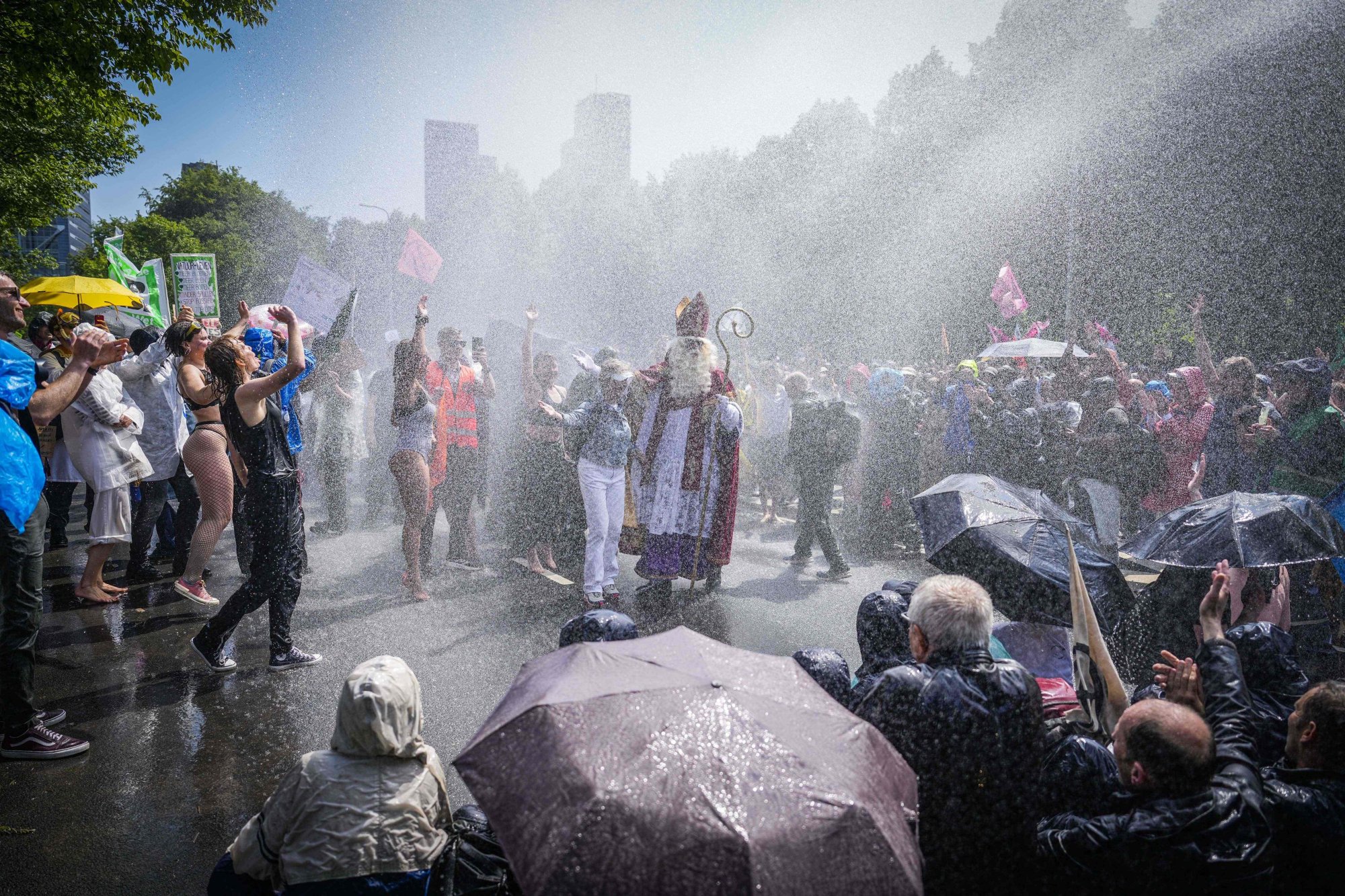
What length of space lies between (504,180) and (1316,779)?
1593 inches

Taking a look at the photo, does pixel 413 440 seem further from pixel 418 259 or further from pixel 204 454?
pixel 418 259

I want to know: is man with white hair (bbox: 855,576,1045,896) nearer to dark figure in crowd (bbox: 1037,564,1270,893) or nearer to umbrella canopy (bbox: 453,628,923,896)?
dark figure in crowd (bbox: 1037,564,1270,893)

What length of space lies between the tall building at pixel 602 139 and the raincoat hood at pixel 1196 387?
120 ft

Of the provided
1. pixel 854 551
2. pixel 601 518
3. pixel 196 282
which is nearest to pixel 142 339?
pixel 196 282

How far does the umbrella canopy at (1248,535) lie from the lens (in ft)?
11.3

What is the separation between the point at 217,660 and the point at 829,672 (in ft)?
11.7

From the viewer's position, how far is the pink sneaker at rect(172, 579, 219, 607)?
552 centimetres

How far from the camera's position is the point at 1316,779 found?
6.81 ft

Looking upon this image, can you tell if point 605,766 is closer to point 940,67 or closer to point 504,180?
point 940,67

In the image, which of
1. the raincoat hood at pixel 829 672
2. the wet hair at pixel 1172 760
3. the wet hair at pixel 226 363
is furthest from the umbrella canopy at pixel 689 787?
the wet hair at pixel 226 363

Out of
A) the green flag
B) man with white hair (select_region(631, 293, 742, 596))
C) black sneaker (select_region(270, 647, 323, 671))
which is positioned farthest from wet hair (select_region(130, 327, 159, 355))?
man with white hair (select_region(631, 293, 742, 596))

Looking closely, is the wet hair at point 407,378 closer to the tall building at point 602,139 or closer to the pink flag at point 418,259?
the pink flag at point 418,259

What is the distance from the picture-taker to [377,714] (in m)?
2.04

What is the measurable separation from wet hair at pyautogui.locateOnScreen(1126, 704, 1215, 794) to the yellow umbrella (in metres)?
10.8
